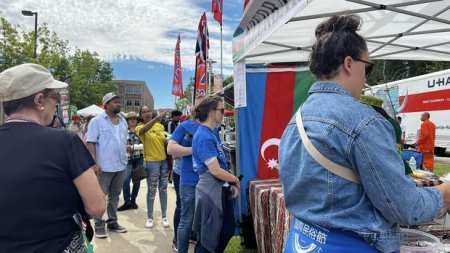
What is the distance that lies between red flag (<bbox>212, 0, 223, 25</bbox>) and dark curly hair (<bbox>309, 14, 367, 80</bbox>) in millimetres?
5638

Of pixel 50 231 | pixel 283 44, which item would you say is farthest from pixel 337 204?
pixel 283 44

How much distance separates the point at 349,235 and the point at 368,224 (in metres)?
0.08

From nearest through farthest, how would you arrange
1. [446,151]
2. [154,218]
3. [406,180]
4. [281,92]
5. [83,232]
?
[406,180] < [83,232] < [281,92] < [154,218] < [446,151]

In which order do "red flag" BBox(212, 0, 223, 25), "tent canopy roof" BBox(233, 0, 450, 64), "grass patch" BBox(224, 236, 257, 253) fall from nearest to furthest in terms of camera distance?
"tent canopy roof" BBox(233, 0, 450, 64), "grass patch" BBox(224, 236, 257, 253), "red flag" BBox(212, 0, 223, 25)

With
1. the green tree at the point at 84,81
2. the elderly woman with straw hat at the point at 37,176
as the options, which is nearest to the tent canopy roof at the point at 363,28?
the elderly woman with straw hat at the point at 37,176

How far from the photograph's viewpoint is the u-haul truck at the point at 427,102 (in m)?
13.9

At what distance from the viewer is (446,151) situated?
57.9 feet

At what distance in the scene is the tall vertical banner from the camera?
24.1 ft

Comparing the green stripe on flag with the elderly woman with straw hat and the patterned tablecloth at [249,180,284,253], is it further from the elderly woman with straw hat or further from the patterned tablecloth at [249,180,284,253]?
the elderly woman with straw hat

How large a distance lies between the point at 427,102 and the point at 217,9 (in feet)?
37.1

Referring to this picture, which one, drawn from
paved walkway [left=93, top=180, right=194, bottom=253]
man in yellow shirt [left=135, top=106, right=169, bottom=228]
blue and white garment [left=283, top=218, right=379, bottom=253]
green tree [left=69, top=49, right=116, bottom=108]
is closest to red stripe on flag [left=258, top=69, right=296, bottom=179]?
paved walkway [left=93, top=180, right=194, bottom=253]

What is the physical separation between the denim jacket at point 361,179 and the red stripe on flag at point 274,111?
3545 millimetres

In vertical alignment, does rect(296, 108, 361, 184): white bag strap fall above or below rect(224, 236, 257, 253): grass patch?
above

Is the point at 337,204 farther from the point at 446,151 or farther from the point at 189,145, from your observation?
Result: the point at 446,151
